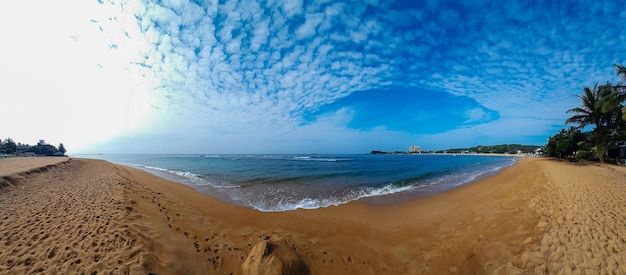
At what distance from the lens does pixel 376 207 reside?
9602mm

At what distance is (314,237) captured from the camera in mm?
6176

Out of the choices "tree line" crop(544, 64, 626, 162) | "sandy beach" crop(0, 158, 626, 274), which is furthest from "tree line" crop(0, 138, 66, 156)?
"tree line" crop(544, 64, 626, 162)

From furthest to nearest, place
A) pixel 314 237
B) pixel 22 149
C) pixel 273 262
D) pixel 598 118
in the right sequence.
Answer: pixel 22 149, pixel 598 118, pixel 314 237, pixel 273 262

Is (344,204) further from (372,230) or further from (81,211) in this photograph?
(81,211)

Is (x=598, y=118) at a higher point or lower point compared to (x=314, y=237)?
higher

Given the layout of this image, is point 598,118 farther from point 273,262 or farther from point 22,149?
point 22,149

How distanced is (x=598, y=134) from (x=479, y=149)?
14343cm

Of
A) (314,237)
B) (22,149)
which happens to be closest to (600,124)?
(314,237)

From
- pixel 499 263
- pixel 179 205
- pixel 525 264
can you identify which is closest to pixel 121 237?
pixel 179 205

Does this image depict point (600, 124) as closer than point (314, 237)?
No

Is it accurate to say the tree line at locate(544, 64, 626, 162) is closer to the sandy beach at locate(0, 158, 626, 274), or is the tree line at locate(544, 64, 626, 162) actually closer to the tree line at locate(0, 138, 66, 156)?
the sandy beach at locate(0, 158, 626, 274)

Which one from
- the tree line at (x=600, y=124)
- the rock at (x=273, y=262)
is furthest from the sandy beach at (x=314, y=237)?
the tree line at (x=600, y=124)

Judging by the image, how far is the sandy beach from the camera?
14.0ft

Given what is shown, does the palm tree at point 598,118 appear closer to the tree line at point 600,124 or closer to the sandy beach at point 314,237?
the tree line at point 600,124
